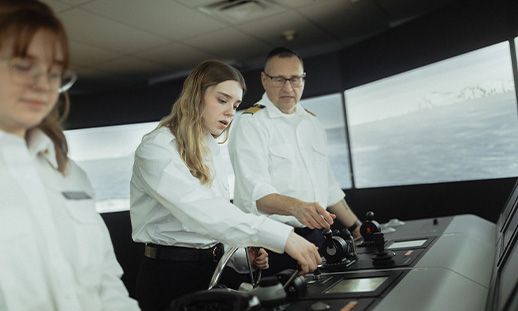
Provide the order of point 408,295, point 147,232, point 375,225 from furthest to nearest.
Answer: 1. point 375,225
2. point 147,232
3. point 408,295

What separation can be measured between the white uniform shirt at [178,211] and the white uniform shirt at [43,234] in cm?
40

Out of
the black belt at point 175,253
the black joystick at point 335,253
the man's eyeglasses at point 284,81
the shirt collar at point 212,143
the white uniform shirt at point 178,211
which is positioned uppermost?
the man's eyeglasses at point 284,81

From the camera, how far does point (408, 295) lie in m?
1.18

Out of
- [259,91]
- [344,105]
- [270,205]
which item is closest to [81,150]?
[259,91]

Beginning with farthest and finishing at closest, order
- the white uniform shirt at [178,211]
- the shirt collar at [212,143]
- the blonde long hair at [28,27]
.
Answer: the shirt collar at [212,143]
the white uniform shirt at [178,211]
the blonde long hair at [28,27]

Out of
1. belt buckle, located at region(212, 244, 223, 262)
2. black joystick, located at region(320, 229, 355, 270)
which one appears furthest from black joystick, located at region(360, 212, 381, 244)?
belt buckle, located at region(212, 244, 223, 262)

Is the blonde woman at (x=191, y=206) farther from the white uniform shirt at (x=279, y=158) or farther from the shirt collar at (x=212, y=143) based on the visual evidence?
the white uniform shirt at (x=279, y=158)

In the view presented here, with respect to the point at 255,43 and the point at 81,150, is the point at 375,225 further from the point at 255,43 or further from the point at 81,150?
the point at 81,150

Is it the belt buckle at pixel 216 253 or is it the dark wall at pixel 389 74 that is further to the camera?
the dark wall at pixel 389 74

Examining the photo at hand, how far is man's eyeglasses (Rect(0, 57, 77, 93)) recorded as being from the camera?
0.81 meters

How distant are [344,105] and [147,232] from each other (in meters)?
4.62

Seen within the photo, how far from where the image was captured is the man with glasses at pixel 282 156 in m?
2.27

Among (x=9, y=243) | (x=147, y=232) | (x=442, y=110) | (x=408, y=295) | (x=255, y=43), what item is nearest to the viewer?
(x=9, y=243)

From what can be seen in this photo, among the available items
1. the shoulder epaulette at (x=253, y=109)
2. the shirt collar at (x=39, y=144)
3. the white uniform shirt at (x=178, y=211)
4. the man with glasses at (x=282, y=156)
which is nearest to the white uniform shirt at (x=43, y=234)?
the shirt collar at (x=39, y=144)
